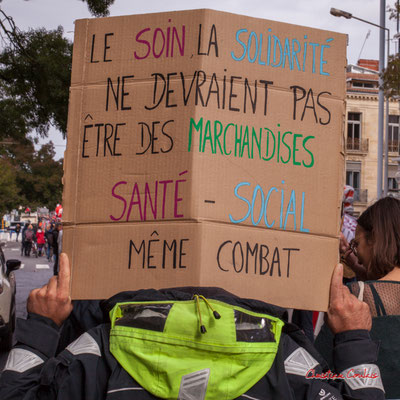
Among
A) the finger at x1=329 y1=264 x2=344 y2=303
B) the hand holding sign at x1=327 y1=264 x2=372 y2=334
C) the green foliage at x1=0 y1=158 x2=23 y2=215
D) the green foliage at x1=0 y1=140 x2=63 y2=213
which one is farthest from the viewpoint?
the green foliage at x1=0 y1=140 x2=63 y2=213

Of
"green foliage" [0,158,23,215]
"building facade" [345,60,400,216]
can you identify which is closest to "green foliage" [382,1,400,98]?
"building facade" [345,60,400,216]

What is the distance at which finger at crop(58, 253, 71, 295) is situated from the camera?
2133mm

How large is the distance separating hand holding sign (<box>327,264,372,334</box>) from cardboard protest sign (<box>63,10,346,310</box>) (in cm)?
5

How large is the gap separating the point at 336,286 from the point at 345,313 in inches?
5.3

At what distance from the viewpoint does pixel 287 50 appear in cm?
225

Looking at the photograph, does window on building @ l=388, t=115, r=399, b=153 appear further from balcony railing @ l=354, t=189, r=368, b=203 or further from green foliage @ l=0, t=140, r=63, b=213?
green foliage @ l=0, t=140, r=63, b=213

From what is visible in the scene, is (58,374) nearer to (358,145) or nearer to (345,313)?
(345,313)

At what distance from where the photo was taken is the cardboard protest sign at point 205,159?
2.14 meters

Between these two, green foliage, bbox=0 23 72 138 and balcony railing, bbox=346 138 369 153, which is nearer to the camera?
green foliage, bbox=0 23 72 138

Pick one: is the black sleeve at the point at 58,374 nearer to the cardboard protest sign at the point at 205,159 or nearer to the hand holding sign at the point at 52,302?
the hand holding sign at the point at 52,302

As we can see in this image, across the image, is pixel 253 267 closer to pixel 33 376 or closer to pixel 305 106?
pixel 305 106

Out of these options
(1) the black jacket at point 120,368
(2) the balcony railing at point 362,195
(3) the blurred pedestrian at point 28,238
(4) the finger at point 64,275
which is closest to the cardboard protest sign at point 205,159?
(4) the finger at point 64,275

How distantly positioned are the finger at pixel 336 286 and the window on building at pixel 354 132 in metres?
47.5

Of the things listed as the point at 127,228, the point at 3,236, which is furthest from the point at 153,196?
the point at 3,236
